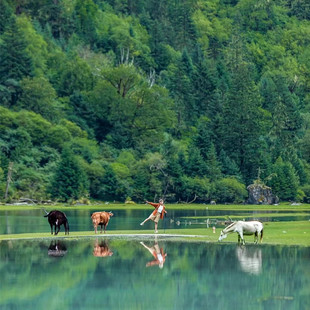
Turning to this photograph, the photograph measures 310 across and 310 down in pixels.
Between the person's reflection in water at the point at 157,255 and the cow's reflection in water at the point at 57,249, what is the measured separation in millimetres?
3722

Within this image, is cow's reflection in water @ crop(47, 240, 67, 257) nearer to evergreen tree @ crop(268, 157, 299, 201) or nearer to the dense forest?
the dense forest

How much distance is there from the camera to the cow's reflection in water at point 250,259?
34.9 metres

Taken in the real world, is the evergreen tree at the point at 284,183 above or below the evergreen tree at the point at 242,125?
below

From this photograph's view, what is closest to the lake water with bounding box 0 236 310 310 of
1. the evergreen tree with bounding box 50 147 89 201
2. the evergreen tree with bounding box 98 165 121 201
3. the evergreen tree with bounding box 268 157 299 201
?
the evergreen tree with bounding box 50 147 89 201

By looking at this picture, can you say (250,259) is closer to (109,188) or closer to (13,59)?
(109,188)

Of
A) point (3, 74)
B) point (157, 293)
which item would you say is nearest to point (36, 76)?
point (3, 74)

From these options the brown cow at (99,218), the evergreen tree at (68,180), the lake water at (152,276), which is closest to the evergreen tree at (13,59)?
the evergreen tree at (68,180)

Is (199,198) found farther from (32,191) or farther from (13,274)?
(13,274)

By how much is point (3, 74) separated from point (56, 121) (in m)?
16.4

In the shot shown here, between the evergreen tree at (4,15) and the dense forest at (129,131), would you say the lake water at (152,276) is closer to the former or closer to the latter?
the dense forest at (129,131)

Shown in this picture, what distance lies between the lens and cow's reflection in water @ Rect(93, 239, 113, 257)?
3981 centimetres

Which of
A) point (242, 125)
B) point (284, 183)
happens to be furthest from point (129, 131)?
point (284, 183)

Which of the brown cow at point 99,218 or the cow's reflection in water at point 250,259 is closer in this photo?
the cow's reflection in water at point 250,259

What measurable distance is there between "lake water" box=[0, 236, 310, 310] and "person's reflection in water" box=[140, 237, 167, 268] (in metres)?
0.04
